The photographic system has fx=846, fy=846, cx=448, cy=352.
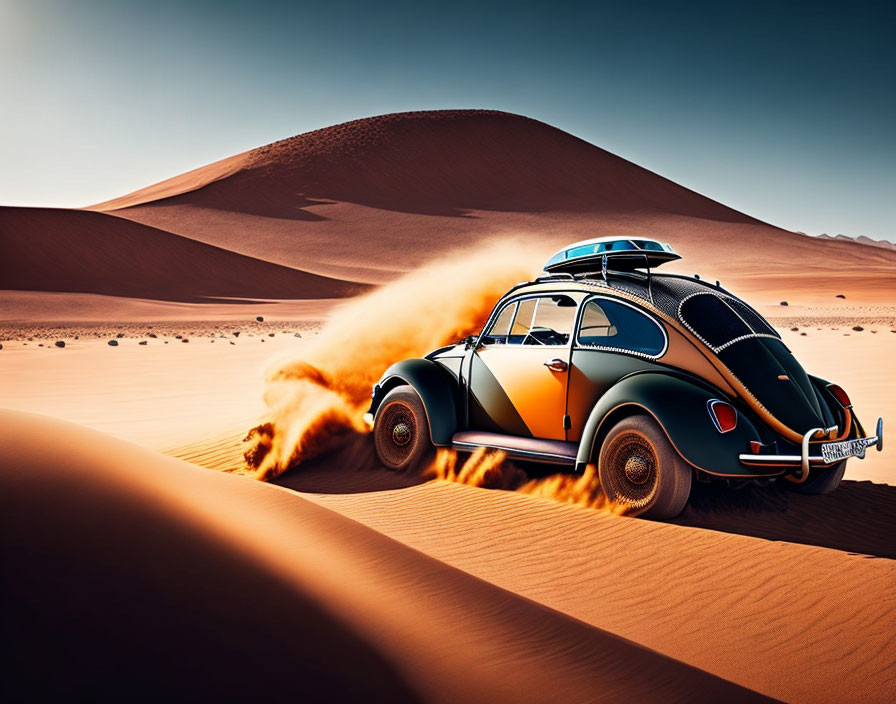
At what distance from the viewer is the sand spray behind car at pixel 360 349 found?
33.5 feet

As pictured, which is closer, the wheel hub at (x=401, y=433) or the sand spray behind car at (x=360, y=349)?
the wheel hub at (x=401, y=433)

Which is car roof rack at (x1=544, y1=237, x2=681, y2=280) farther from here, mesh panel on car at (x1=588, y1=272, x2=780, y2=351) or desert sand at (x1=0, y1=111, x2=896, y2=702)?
desert sand at (x1=0, y1=111, x2=896, y2=702)

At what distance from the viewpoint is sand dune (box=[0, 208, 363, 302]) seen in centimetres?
7331

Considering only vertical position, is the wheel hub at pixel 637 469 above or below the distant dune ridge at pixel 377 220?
below

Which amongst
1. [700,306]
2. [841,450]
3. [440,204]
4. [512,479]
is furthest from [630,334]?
[440,204]

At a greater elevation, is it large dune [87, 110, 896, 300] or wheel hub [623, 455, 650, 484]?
large dune [87, 110, 896, 300]

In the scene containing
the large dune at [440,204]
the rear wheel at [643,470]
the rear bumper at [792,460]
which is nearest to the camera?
the rear bumper at [792,460]

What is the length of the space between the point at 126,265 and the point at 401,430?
77932 millimetres

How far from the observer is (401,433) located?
30.1ft

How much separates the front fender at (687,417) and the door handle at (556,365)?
0.62m

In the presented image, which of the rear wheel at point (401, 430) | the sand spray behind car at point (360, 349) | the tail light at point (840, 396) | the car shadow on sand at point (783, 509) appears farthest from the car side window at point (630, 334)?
the sand spray behind car at point (360, 349)

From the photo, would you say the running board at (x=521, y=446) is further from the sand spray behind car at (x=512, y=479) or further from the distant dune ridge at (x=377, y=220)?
the distant dune ridge at (x=377, y=220)

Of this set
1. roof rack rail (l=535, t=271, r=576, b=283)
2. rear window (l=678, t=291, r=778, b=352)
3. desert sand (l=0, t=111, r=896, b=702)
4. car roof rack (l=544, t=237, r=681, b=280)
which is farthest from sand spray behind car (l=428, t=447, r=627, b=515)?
car roof rack (l=544, t=237, r=681, b=280)

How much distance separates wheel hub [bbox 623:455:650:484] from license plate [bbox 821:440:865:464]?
4.32 ft
